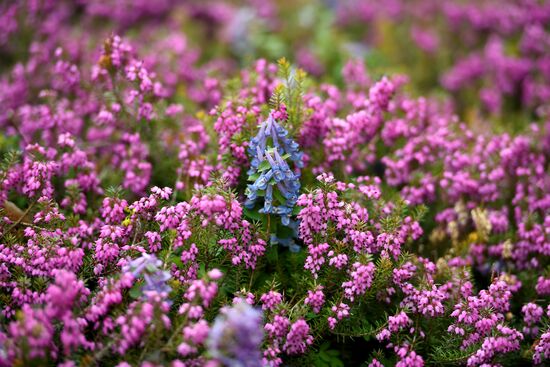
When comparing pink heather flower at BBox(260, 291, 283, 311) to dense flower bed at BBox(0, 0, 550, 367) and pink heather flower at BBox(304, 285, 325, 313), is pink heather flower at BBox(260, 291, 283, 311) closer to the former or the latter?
dense flower bed at BBox(0, 0, 550, 367)

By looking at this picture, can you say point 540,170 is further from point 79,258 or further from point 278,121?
point 79,258

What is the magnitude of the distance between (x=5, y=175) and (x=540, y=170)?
13.1 feet

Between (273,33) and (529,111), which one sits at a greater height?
(273,33)

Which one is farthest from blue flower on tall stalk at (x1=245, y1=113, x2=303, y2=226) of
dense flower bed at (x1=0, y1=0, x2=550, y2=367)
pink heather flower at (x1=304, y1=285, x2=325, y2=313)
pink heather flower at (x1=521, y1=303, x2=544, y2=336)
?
pink heather flower at (x1=521, y1=303, x2=544, y2=336)

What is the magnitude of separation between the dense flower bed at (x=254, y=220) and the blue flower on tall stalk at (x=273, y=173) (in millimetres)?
13

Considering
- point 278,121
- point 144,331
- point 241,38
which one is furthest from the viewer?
point 241,38

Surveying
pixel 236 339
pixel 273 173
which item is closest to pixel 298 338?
pixel 236 339

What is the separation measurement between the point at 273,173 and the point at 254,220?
1.40 ft

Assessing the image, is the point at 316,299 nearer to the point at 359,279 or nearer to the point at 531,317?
the point at 359,279

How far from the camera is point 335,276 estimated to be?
311 cm

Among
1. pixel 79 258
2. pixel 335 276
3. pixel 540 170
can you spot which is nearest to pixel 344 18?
pixel 540 170

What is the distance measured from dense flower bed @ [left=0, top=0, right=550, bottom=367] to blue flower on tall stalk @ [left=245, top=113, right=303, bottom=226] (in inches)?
0.5

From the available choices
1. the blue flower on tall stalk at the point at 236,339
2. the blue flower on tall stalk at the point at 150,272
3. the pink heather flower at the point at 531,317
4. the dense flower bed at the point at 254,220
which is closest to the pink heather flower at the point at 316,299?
the dense flower bed at the point at 254,220

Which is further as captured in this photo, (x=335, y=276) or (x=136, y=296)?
(x=335, y=276)
